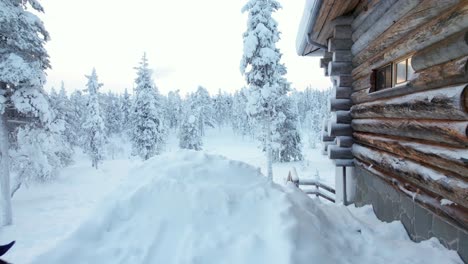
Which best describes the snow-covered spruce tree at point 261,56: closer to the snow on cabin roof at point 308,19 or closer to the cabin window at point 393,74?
the snow on cabin roof at point 308,19

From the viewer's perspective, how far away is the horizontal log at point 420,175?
3.02 metres

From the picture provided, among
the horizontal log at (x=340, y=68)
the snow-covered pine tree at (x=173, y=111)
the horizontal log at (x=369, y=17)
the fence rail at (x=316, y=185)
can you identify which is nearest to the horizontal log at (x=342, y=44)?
the horizontal log at (x=369, y=17)

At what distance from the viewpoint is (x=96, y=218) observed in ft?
11.7

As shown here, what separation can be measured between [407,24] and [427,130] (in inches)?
60.8

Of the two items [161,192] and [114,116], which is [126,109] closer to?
[114,116]

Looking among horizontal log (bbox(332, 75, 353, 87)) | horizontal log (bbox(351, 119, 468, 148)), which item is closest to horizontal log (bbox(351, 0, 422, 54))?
horizontal log (bbox(332, 75, 353, 87))

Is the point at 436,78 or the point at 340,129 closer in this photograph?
the point at 436,78

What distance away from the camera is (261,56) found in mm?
20531

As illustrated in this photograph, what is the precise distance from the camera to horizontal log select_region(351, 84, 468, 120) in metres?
2.85

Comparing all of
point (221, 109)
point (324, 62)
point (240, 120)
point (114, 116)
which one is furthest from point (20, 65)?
point (221, 109)

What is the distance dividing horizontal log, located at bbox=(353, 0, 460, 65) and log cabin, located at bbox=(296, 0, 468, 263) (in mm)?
13

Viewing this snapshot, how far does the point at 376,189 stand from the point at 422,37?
3.09 m

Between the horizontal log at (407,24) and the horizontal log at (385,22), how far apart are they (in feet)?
0.18

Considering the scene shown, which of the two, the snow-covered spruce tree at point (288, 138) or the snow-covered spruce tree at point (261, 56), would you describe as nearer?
the snow-covered spruce tree at point (261, 56)
